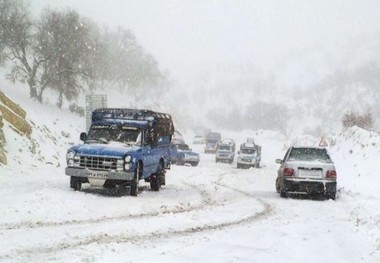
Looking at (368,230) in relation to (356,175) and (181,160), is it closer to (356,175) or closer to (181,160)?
(356,175)

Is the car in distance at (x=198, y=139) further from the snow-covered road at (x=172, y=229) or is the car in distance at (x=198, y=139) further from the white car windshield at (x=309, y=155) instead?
the snow-covered road at (x=172, y=229)

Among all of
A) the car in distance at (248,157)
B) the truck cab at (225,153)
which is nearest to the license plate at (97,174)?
the car in distance at (248,157)

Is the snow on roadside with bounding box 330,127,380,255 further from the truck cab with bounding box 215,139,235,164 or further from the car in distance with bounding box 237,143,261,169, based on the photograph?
the truck cab with bounding box 215,139,235,164

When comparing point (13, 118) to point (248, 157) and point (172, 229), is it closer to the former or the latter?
point (248, 157)

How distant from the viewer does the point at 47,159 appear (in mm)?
28141

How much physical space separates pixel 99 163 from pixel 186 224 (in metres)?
5.24

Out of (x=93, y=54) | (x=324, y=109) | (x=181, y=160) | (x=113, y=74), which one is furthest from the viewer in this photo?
(x=324, y=109)

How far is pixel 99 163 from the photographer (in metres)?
14.9

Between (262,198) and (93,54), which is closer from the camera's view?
(262,198)

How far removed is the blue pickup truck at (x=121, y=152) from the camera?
14.9 meters

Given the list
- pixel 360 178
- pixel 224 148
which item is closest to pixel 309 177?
pixel 360 178

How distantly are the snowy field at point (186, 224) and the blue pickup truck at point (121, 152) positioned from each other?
541 mm

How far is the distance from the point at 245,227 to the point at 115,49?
69.7 meters

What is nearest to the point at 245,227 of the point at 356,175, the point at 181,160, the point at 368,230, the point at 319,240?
the point at 319,240
